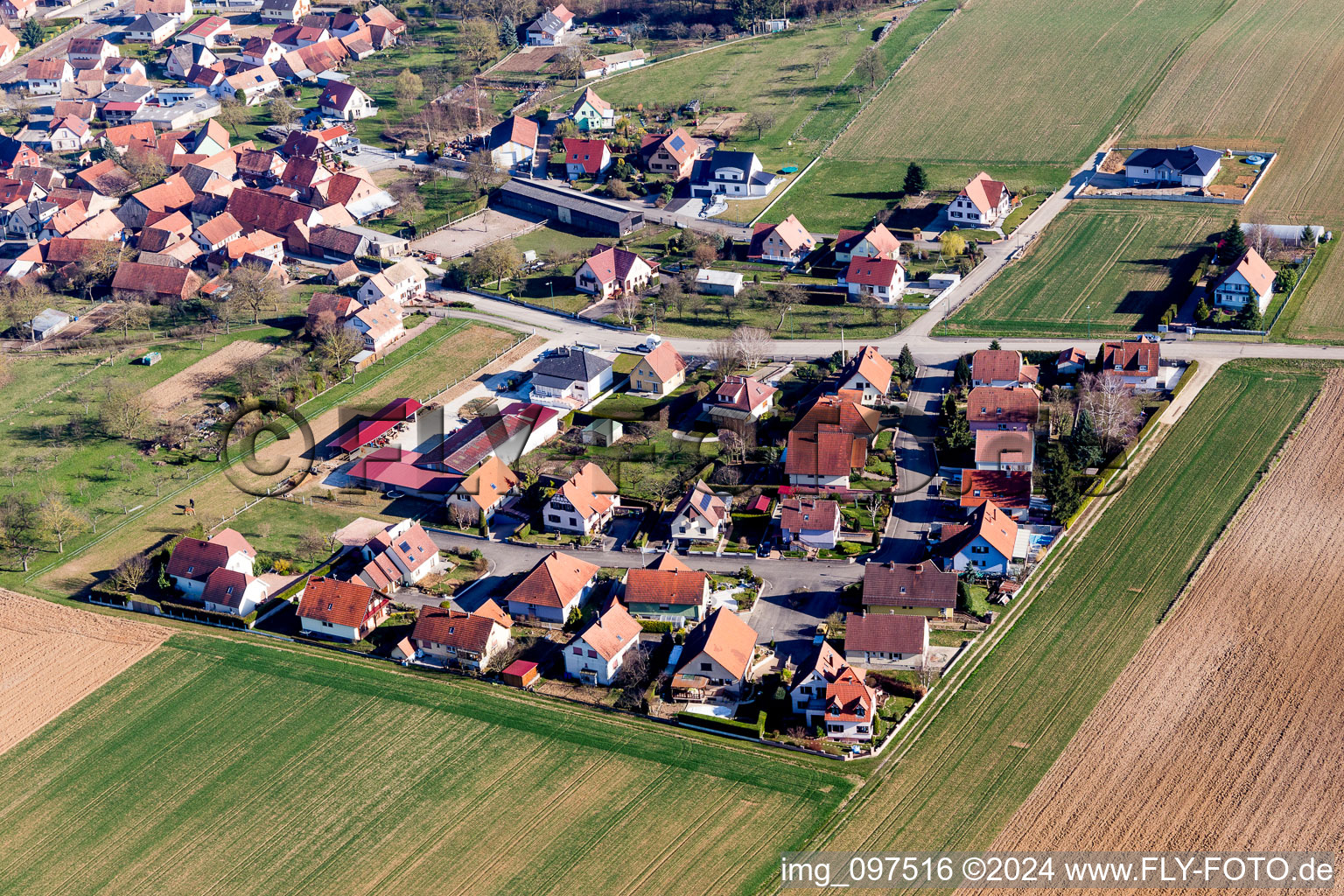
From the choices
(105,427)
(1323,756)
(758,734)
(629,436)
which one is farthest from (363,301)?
(1323,756)

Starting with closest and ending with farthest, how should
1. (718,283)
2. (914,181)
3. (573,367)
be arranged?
(573,367)
(718,283)
(914,181)

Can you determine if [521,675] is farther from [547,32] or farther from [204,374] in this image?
[547,32]

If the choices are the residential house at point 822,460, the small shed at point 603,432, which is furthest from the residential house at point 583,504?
the residential house at point 822,460

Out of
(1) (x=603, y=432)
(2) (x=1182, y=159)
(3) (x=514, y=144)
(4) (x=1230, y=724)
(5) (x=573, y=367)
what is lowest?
(4) (x=1230, y=724)

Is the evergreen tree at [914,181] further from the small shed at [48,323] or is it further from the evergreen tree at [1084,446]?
the small shed at [48,323]

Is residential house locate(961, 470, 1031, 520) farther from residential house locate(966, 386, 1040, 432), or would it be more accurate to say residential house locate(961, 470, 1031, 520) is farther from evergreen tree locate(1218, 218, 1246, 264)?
evergreen tree locate(1218, 218, 1246, 264)

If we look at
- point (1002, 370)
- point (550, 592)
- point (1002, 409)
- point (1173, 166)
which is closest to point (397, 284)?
point (550, 592)

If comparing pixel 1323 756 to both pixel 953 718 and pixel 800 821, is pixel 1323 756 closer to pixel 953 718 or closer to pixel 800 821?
pixel 953 718

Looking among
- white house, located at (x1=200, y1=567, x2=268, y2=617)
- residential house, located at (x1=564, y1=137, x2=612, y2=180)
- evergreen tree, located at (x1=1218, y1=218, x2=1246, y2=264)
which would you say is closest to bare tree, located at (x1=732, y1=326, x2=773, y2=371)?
evergreen tree, located at (x1=1218, y1=218, x2=1246, y2=264)
